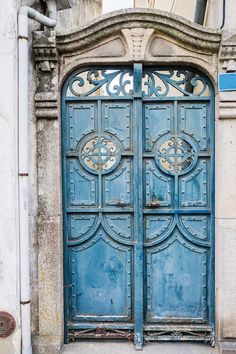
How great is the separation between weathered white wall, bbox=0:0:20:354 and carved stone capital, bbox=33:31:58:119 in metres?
0.30

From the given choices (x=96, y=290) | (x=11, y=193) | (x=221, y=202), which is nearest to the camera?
(x=11, y=193)

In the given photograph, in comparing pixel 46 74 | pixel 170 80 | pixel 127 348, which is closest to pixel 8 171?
pixel 46 74

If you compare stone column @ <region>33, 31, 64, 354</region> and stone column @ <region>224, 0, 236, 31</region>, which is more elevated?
stone column @ <region>224, 0, 236, 31</region>

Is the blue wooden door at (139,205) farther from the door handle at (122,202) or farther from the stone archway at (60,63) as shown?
the stone archway at (60,63)

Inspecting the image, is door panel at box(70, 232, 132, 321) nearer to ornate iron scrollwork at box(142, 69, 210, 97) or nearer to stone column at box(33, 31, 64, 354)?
stone column at box(33, 31, 64, 354)

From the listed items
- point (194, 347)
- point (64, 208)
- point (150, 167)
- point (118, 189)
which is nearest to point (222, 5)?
point (150, 167)

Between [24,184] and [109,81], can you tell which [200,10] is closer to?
[109,81]

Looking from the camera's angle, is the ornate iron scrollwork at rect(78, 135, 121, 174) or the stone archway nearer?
the stone archway

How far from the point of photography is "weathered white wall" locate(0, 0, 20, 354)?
3414mm

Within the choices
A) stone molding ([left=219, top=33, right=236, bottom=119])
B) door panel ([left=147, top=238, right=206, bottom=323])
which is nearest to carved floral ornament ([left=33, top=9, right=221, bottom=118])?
stone molding ([left=219, top=33, right=236, bottom=119])

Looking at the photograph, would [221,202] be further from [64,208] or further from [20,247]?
[20,247]

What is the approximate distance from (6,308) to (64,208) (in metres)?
1.21

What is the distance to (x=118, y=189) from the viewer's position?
392cm

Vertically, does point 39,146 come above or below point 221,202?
above
